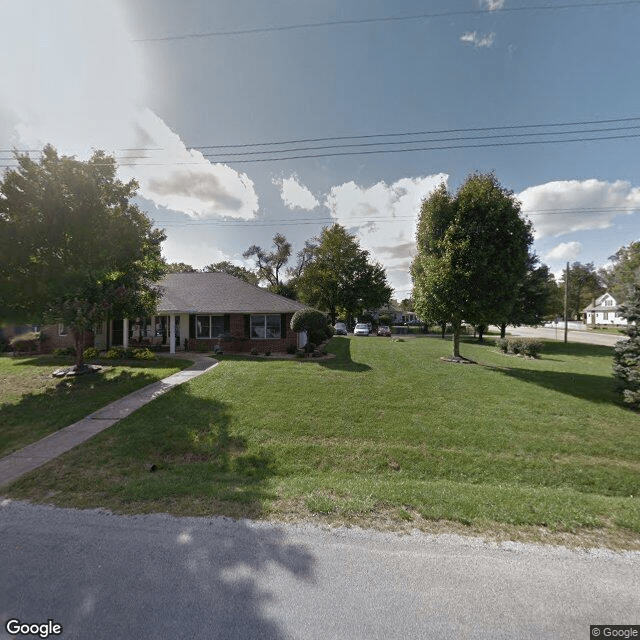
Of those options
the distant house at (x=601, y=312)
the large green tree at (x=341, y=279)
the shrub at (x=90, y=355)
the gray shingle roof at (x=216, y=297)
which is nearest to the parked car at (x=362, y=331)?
the large green tree at (x=341, y=279)

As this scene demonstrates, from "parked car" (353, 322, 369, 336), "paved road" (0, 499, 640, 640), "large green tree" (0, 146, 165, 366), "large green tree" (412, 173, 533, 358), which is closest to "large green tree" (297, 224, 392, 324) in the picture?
"parked car" (353, 322, 369, 336)

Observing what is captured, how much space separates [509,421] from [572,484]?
2.47 metres

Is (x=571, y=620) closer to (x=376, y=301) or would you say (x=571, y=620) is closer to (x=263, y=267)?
(x=376, y=301)

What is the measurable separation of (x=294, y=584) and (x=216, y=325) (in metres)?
17.4

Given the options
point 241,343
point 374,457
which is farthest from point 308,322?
point 374,457

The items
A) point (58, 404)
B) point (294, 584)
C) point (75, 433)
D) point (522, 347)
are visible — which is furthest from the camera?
point (522, 347)

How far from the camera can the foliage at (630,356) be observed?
934cm

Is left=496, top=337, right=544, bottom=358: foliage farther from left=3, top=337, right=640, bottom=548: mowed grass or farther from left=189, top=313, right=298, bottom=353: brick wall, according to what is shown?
left=189, top=313, right=298, bottom=353: brick wall

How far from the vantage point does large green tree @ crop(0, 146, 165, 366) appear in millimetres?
9977

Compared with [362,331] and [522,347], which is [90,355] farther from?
[362,331]

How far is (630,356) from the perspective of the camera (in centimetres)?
980

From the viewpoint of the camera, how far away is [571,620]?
262 cm
